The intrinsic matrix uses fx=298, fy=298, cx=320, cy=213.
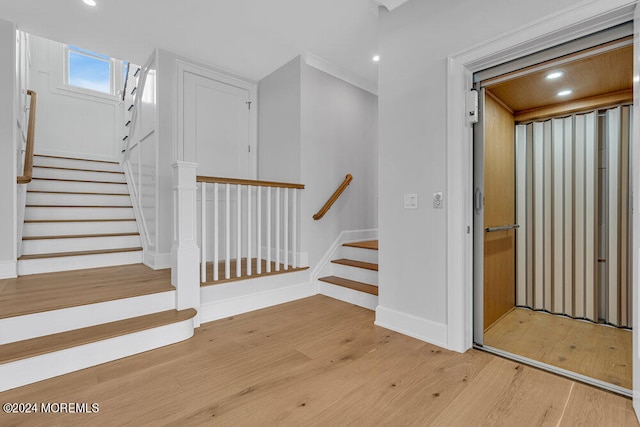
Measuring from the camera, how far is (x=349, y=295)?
9.87ft

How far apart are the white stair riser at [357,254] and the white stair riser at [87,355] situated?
1.89m

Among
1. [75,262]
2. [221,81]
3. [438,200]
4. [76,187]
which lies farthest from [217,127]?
[438,200]

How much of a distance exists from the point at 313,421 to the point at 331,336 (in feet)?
2.98

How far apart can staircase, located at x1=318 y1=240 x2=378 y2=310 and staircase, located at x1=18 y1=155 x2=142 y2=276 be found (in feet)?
7.25

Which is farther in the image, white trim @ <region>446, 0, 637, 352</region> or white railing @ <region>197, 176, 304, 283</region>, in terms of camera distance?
white railing @ <region>197, 176, 304, 283</region>

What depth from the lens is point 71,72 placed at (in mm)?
5066

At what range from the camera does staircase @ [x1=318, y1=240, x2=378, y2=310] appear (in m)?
2.89

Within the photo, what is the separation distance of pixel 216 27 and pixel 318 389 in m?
3.02

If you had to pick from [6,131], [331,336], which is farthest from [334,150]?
[6,131]

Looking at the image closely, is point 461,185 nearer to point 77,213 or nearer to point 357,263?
point 357,263

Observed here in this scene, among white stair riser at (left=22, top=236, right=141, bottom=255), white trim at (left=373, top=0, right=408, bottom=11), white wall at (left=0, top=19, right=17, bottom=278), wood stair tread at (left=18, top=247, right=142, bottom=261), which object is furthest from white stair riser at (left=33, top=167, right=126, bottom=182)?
white trim at (left=373, top=0, right=408, bottom=11)

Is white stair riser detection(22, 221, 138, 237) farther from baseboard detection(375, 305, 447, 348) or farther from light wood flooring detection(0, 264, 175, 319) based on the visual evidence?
baseboard detection(375, 305, 447, 348)

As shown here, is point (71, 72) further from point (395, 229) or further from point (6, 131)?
point (395, 229)

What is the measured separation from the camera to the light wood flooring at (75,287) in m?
1.93
